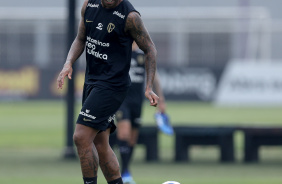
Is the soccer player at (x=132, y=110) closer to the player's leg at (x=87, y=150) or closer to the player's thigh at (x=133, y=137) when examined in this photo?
the player's thigh at (x=133, y=137)

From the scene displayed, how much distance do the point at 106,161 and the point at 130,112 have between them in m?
3.44

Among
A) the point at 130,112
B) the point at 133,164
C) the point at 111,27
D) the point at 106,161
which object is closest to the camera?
the point at 111,27

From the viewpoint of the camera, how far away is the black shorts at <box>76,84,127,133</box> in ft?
24.3

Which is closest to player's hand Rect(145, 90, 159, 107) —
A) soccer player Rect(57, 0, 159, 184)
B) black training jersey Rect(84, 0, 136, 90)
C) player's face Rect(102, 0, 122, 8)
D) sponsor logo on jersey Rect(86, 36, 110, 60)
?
soccer player Rect(57, 0, 159, 184)

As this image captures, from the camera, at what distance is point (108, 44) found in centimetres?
748

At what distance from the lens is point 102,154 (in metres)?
7.71

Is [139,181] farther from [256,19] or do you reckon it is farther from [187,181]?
[256,19]

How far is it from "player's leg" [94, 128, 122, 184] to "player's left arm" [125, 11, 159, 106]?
70cm

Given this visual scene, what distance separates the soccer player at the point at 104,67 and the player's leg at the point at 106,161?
45mm

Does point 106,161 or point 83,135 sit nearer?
point 83,135

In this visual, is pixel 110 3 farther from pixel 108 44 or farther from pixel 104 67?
pixel 104 67

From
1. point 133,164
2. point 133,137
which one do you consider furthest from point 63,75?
point 133,164

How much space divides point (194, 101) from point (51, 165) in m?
23.3

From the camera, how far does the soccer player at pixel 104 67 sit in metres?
7.41
